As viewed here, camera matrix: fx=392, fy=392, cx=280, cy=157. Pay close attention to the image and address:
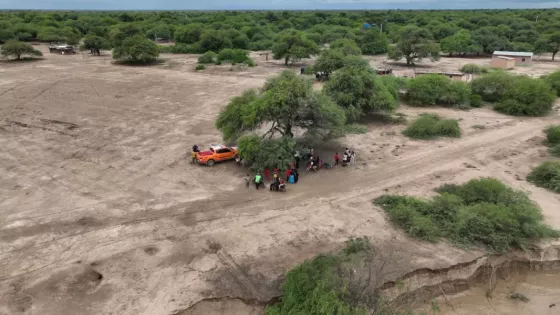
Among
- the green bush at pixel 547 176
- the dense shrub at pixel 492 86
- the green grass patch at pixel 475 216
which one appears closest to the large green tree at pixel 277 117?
the green grass patch at pixel 475 216

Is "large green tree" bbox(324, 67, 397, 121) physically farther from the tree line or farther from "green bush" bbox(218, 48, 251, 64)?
"green bush" bbox(218, 48, 251, 64)

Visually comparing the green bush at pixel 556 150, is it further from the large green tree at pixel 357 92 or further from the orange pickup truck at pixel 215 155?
the orange pickup truck at pixel 215 155

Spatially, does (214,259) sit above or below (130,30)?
below

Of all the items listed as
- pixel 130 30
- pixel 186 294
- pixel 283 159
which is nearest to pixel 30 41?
pixel 130 30

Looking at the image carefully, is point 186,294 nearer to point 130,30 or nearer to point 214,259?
point 214,259

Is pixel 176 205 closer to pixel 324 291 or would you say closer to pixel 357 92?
pixel 324 291

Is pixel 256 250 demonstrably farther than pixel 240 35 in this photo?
No

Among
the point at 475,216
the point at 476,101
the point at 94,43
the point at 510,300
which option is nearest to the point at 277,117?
the point at 475,216
